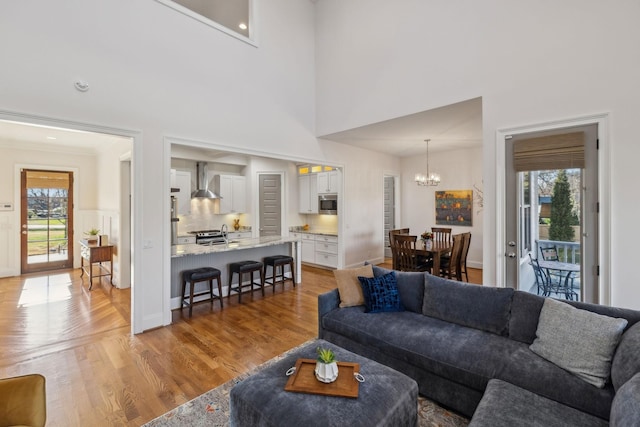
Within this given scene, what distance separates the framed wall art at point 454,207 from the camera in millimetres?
7000

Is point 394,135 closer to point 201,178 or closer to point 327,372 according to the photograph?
point 201,178

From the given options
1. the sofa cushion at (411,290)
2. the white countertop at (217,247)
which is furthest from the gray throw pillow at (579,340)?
the white countertop at (217,247)

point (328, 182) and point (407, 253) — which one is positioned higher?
point (328, 182)

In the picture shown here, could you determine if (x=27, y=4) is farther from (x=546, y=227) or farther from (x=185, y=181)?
(x=546, y=227)

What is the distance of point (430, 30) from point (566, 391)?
14.3 feet

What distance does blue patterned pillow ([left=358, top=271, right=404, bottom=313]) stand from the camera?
2.93 metres

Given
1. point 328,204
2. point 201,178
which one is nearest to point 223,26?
point 201,178

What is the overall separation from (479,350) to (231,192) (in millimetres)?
6416

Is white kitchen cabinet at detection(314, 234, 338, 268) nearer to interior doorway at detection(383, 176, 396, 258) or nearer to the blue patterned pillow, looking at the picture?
interior doorway at detection(383, 176, 396, 258)

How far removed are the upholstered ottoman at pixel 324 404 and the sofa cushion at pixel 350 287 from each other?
3.86 ft

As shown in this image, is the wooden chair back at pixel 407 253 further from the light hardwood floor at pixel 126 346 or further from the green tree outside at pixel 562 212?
the green tree outside at pixel 562 212

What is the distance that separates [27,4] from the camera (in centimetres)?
288

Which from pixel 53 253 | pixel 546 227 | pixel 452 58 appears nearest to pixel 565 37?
pixel 452 58

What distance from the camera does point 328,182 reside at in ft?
23.6
